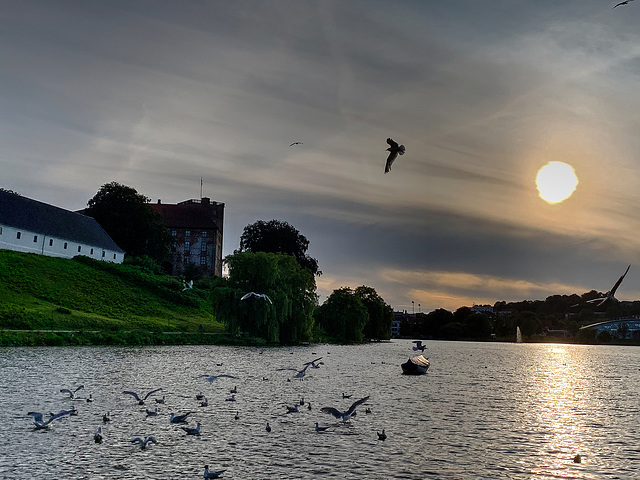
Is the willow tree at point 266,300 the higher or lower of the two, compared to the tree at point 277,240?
lower

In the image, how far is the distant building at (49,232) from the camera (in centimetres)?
10112

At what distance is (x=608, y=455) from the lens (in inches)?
904

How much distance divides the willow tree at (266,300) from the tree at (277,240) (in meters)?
69.4

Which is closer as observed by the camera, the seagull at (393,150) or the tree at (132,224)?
the seagull at (393,150)

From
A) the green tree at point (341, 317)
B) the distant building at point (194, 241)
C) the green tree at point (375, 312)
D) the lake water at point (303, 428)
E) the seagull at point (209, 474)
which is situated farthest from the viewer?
the distant building at point (194, 241)

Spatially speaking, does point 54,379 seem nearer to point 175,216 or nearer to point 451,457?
point 451,457

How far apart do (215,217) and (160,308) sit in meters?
83.4

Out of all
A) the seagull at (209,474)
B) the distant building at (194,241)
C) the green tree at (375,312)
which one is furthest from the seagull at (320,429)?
the distant building at (194,241)

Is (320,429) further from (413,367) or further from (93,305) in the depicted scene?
(93,305)

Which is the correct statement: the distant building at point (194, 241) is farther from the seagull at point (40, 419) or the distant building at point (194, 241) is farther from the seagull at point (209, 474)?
the seagull at point (209, 474)

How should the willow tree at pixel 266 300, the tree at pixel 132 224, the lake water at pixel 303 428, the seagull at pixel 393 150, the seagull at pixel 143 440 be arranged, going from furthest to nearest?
1. the tree at pixel 132 224
2. the willow tree at pixel 266 300
3. the seagull at pixel 393 150
4. the seagull at pixel 143 440
5. the lake water at pixel 303 428

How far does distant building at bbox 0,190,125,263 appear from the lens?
101125 mm

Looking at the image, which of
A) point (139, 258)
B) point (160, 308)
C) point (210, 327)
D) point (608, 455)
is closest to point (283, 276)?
point (210, 327)

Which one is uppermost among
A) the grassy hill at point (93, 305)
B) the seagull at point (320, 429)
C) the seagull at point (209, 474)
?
the grassy hill at point (93, 305)
